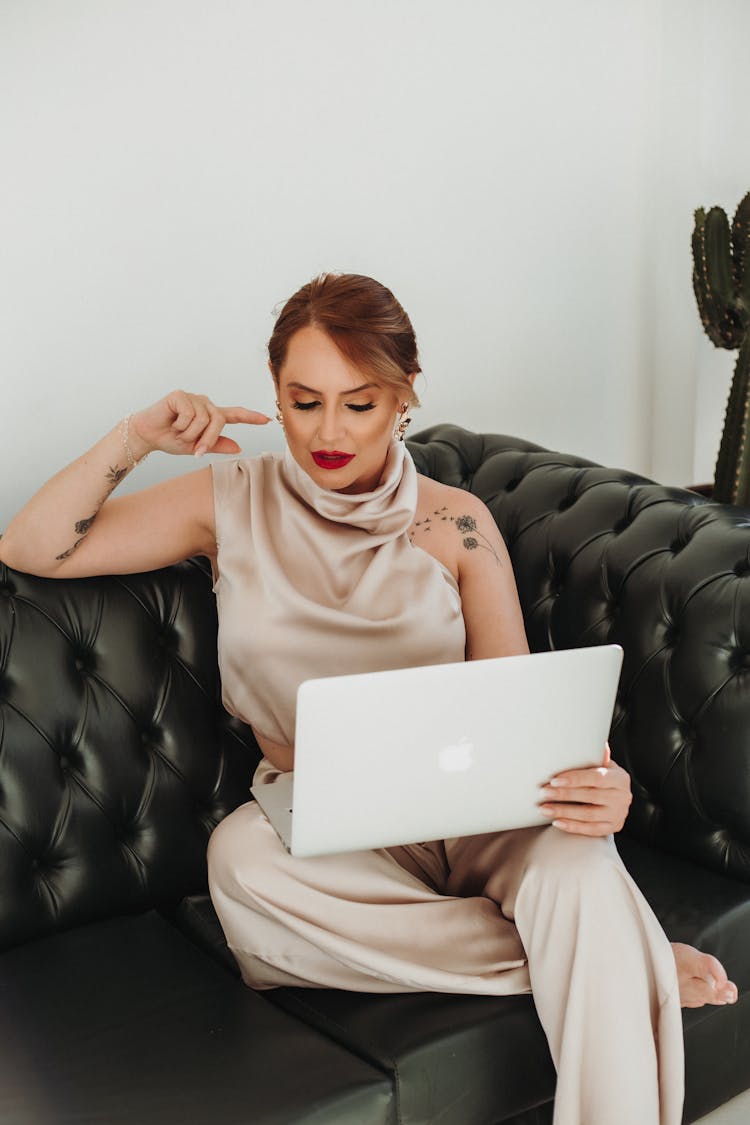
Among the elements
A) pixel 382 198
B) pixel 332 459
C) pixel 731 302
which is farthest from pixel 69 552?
pixel 731 302

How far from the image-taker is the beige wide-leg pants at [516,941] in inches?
63.4

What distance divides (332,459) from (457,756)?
62 centimetres

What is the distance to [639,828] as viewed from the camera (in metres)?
2.12

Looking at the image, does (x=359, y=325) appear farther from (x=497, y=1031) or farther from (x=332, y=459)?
(x=497, y=1031)

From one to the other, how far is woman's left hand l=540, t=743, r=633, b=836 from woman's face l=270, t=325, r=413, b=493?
0.63 meters

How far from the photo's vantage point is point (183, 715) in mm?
2061

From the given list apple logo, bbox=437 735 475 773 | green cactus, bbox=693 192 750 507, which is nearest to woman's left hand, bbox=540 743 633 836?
apple logo, bbox=437 735 475 773

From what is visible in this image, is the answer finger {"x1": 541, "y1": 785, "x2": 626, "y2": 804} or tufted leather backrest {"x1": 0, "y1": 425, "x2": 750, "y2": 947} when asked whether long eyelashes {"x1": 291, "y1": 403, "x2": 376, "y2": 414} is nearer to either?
tufted leather backrest {"x1": 0, "y1": 425, "x2": 750, "y2": 947}

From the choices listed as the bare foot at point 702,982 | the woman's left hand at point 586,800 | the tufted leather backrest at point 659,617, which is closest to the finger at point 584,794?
the woman's left hand at point 586,800

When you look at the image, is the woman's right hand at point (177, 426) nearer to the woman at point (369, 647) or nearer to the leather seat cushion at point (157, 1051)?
the woman at point (369, 647)

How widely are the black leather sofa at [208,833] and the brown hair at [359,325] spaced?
48 centimetres

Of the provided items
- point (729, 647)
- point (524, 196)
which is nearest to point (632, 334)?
point (524, 196)

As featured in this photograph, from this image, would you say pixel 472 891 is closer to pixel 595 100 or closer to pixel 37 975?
pixel 37 975

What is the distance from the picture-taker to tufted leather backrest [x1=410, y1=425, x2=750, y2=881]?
199cm
